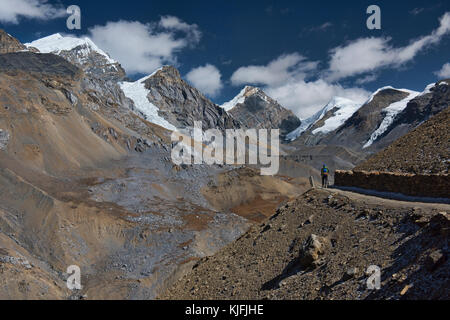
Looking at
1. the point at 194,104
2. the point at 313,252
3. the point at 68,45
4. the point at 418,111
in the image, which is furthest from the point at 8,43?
the point at 418,111

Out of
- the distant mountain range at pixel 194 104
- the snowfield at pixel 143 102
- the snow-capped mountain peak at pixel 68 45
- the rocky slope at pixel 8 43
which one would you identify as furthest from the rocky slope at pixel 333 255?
the snow-capped mountain peak at pixel 68 45

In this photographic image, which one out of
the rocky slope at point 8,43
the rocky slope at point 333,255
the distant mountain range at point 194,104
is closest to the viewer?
the rocky slope at point 333,255

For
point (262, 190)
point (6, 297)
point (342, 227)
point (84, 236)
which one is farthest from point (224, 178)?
point (342, 227)

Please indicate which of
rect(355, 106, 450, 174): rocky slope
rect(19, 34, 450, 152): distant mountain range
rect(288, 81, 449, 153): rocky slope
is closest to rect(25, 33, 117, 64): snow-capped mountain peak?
rect(19, 34, 450, 152): distant mountain range

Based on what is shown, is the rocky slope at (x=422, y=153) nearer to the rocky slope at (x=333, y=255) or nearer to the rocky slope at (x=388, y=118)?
the rocky slope at (x=333, y=255)

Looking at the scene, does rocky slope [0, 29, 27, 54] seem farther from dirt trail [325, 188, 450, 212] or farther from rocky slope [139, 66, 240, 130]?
dirt trail [325, 188, 450, 212]

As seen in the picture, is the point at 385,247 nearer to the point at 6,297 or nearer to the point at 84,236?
the point at 6,297
